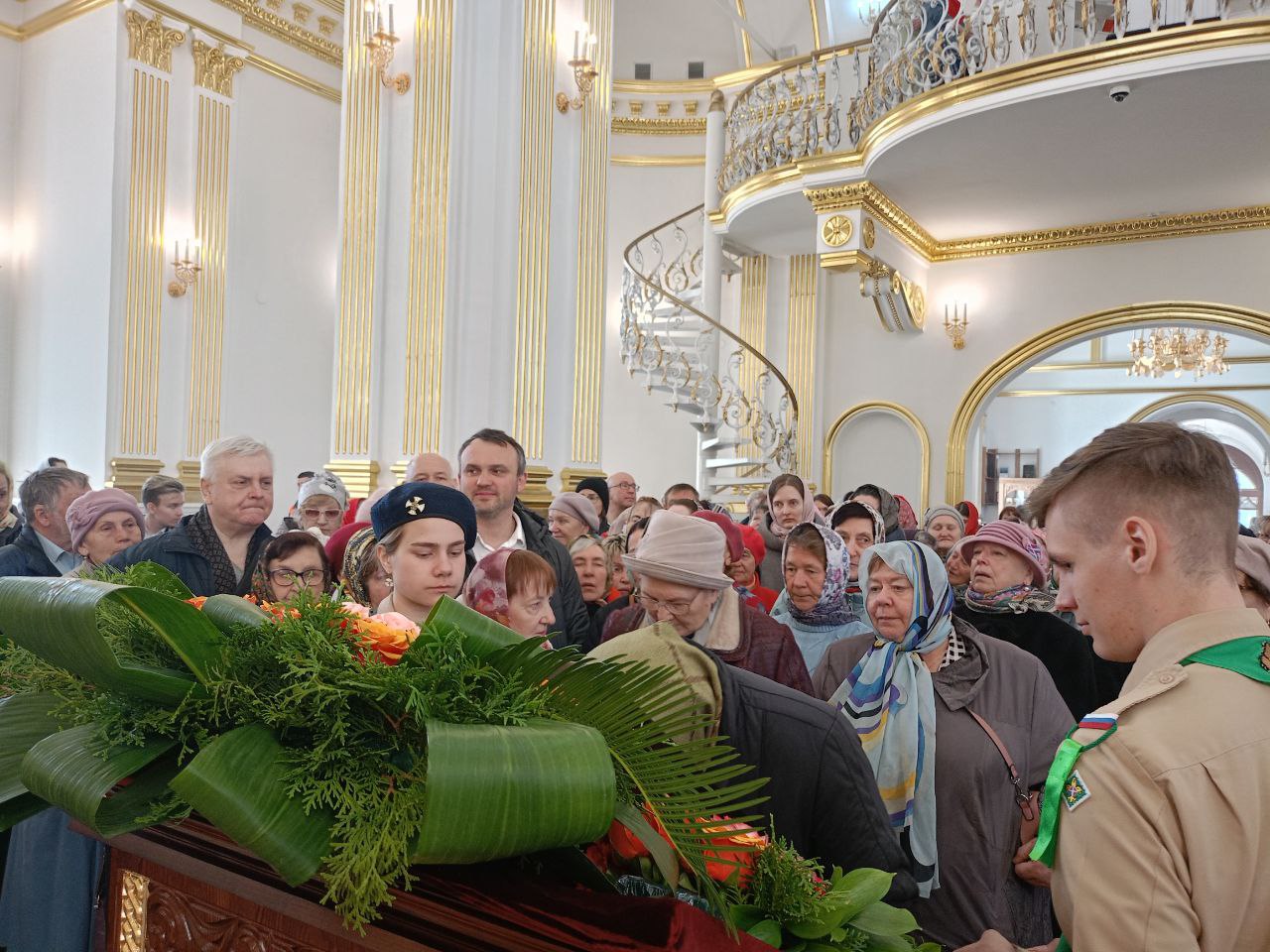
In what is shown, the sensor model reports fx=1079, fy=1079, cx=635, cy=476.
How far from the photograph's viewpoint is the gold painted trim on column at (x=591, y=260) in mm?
7430

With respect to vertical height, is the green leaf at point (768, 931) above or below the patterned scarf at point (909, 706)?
above

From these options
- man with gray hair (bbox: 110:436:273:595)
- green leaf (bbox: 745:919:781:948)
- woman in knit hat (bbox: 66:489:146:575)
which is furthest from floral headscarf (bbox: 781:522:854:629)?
green leaf (bbox: 745:919:781:948)

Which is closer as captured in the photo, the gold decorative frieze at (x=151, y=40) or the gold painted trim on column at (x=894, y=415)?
the gold decorative frieze at (x=151, y=40)

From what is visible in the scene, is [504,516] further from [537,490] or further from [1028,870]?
[537,490]

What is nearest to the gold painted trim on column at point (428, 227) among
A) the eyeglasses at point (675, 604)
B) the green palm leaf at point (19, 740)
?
the eyeglasses at point (675, 604)

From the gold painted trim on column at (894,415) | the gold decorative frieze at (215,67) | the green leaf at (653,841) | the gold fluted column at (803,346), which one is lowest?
the green leaf at (653,841)

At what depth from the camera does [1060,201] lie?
10.3m

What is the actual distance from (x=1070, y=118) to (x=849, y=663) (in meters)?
6.70

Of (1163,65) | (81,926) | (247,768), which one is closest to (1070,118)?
(1163,65)

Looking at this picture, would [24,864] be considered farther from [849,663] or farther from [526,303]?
[526,303]

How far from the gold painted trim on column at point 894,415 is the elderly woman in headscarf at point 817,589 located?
26.1 feet

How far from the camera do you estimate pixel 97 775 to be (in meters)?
0.90

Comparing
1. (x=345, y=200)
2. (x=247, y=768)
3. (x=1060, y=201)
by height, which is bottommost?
(x=247, y=768)

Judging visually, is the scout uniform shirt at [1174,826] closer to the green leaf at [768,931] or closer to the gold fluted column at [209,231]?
the green leaf at [768,931]
